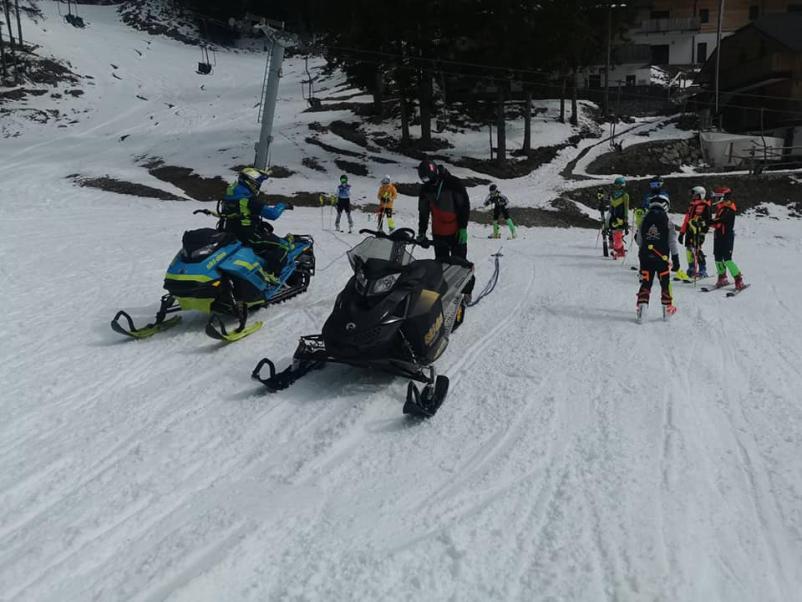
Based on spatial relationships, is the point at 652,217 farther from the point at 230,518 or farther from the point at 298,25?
the point at 298,25

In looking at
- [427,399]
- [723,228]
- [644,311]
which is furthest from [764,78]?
[427,399]

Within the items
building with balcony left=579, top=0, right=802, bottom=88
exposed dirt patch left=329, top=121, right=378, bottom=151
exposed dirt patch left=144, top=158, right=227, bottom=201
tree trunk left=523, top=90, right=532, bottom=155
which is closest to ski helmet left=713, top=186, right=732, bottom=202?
exposed dirt patch left=144, top=158, right=227, bottom=201

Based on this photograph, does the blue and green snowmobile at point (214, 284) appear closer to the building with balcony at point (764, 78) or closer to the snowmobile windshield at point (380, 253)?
the snowmobile windshield at point (380, 253)

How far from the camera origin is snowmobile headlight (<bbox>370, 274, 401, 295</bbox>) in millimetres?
4980

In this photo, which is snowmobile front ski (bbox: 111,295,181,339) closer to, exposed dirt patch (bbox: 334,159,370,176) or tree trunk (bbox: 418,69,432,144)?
exposed dirt patch (bbox: 334,159,370,176)

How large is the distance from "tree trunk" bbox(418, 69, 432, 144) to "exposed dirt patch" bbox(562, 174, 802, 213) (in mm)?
9358

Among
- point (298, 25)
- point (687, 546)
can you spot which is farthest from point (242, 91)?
point (687, 546)

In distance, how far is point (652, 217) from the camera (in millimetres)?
7617

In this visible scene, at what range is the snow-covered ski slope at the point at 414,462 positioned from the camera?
279 cm

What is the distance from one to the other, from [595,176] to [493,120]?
33.4ft

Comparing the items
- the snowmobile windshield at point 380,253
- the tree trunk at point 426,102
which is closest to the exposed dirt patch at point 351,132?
the tree trunk at point 426,102

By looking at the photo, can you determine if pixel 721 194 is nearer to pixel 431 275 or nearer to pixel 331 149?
pixel 431 275

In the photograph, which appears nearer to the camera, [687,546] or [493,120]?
[687,546]

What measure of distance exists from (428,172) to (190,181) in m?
21.3
